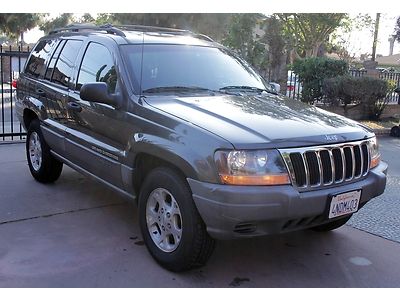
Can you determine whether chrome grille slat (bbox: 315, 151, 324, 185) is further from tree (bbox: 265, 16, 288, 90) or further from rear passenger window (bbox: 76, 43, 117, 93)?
tree (bbox: 265, 16, 288, 90)

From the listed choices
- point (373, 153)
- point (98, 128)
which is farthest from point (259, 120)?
point (98, 128)

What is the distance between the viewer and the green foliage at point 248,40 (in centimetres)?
1747

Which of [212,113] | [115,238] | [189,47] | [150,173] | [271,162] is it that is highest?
[189,47]

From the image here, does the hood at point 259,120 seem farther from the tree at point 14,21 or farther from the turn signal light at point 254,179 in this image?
the tree at point 14,21

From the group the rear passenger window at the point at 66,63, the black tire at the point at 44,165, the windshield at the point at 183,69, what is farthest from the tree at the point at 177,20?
the windshield at the point at 183,69

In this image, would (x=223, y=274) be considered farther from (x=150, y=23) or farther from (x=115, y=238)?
(x=150, y=23)

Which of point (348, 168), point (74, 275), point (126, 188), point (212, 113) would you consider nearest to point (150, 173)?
point (126, 188)

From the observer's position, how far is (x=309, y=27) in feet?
72.2

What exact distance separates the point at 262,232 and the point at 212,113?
99 centimetres

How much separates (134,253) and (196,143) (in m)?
1.28

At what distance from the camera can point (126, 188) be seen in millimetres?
4148

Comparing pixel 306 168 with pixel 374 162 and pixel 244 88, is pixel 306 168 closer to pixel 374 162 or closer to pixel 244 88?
pixel 374 162

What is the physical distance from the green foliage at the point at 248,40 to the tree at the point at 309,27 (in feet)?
8.19

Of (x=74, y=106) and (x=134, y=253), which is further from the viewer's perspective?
(x=74, y=106)
